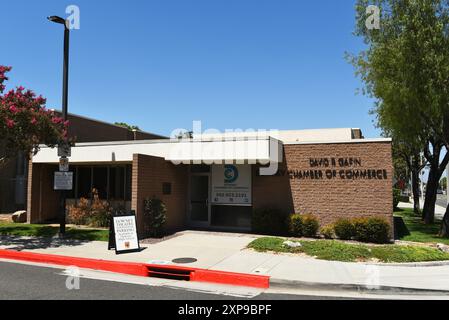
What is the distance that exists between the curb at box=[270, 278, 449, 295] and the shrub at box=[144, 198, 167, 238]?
671cm

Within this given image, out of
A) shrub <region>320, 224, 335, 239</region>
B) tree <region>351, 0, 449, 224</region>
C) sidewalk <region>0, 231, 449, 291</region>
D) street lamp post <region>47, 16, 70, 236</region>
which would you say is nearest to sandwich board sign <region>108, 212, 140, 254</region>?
sidewalk <region>0, 231, 449, 291</region>

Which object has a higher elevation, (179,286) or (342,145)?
(342,145)

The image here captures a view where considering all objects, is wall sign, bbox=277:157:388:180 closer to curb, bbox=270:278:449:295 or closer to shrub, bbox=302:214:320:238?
shrub, bbox=302:214:320:238

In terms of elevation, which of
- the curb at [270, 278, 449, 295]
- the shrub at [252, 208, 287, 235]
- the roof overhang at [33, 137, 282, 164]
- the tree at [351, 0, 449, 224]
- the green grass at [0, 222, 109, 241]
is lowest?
the curb at [270, 278, 449, 295]

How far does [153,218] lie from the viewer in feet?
47.7

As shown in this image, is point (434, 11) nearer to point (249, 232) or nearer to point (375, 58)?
point (375, 58)

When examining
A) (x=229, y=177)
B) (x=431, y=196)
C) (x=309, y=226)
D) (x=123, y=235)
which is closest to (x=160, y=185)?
(x=229, y=177)

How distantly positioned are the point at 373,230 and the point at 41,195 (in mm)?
13765

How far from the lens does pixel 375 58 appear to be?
53.1ft

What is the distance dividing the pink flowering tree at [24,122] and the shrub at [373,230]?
10414 millimetres

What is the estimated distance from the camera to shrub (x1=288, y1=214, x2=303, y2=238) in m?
15.2

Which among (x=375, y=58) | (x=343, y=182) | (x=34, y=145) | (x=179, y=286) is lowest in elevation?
(x=179, y=286)

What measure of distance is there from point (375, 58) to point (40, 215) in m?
15.4
